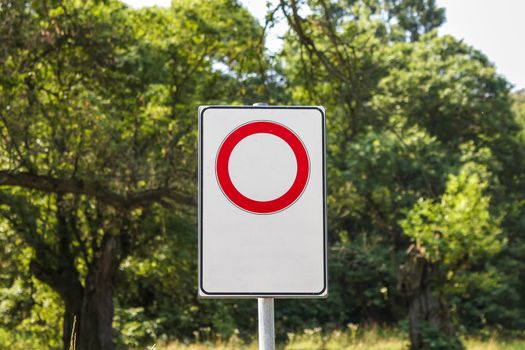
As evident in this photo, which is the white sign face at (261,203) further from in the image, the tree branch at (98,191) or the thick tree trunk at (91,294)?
the thick tree trunk at (91,294)

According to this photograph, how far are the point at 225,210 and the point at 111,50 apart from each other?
1348 centimetres

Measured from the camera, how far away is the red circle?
7.91ft

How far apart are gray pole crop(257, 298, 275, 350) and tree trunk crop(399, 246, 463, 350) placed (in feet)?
54.3

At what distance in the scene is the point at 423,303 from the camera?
62.0ft

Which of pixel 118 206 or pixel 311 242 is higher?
pixel 118 206

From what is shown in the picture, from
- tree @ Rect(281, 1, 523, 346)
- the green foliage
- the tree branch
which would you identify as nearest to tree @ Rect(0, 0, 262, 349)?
the tree branch

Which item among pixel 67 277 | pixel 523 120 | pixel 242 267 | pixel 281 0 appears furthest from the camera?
pixel 523 120

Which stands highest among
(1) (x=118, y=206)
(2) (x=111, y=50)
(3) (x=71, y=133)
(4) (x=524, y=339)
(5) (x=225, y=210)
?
(2) (x=111, y=50)

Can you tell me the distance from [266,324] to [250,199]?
335 millimetres

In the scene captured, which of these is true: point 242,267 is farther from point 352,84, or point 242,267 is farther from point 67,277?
point 67,277

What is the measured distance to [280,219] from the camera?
2.41 metres

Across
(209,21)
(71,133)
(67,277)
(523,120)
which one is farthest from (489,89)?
(71,133)

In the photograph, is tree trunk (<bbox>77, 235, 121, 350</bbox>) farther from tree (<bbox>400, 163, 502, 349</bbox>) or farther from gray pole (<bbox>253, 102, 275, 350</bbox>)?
gray pole (<bbox>253, 102, 275, 350</bbox>)

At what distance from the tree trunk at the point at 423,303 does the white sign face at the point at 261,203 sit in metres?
16.5
